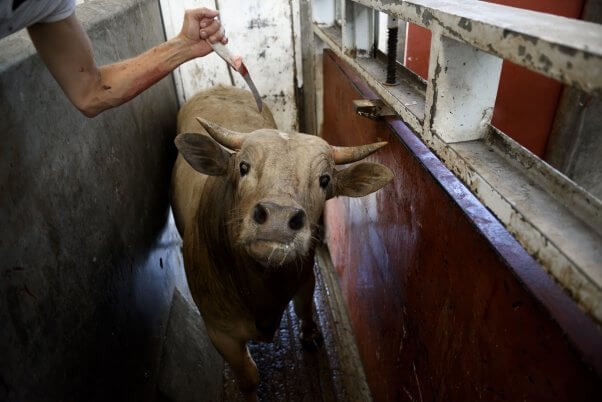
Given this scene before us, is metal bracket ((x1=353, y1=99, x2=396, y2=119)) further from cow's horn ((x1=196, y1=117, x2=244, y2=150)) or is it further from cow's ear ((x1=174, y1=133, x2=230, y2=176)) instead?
cow's ear ((x1=174, y1=133, x2=230, y2=176))

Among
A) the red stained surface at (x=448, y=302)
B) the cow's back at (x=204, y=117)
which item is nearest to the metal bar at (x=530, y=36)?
the red stained surface at (x=448, y=302)

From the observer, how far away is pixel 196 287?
275 centimetres

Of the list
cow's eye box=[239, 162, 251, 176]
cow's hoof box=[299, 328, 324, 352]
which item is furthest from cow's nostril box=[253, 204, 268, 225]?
cow's hoof box=[299, 328, 324, 352]

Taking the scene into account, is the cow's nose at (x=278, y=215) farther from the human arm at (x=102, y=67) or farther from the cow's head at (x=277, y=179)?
the human arm at (x=102, y=67)

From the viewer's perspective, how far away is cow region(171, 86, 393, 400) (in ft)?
5.74

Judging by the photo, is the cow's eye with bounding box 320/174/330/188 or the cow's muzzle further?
the cow's eye with bounding box 320/174/330/188

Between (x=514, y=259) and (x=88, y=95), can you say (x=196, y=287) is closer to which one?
(x=88, y=95)

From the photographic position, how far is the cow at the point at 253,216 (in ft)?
5.74

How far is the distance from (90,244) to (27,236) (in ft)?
1.76

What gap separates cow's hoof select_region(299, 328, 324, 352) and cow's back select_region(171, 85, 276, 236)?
1.38 m

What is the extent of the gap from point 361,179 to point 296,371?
189 cm

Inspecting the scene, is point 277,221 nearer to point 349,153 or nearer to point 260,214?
point 260,214

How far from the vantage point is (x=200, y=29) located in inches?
79.3

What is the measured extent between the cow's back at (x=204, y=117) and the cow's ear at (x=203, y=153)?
2.03 feet
